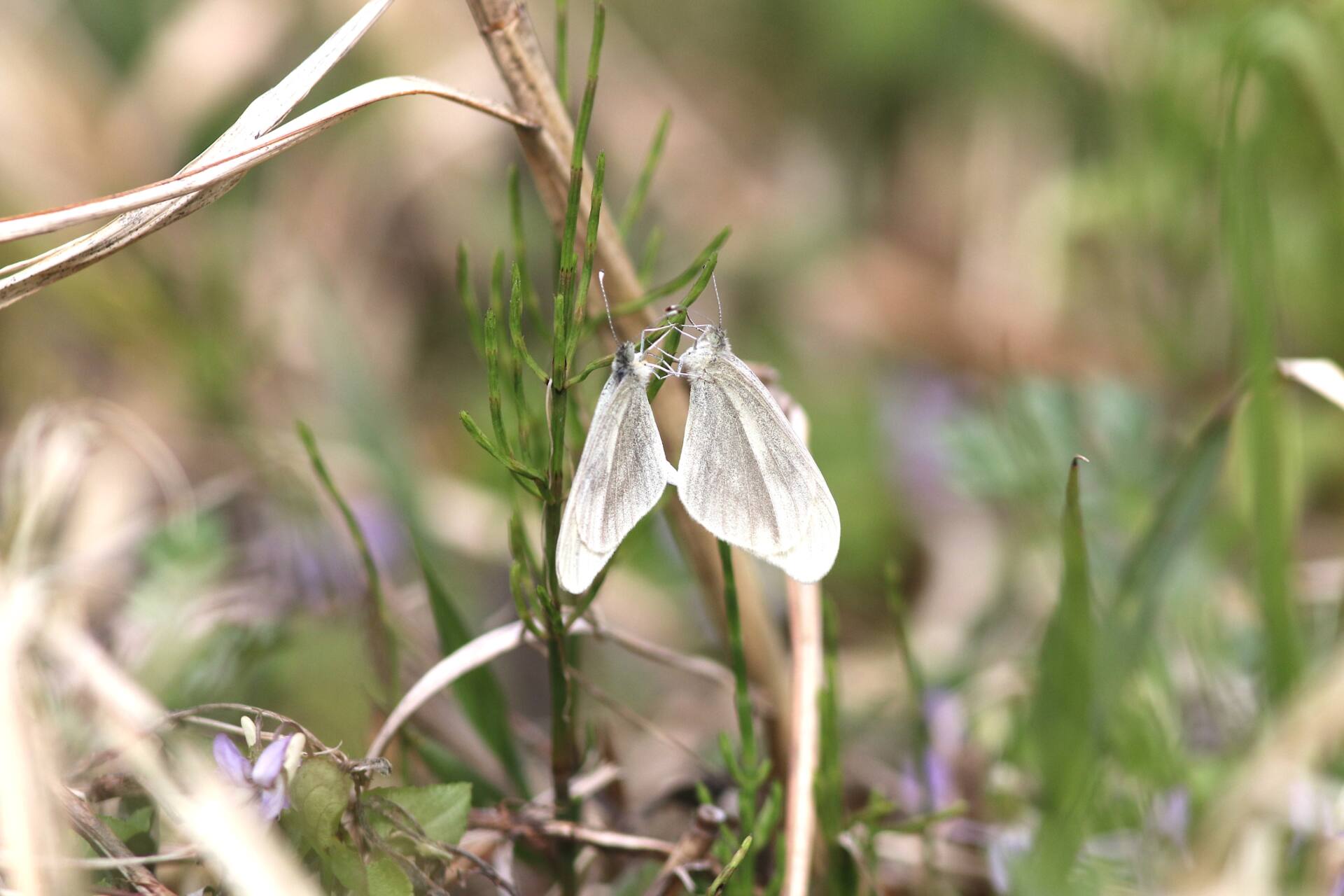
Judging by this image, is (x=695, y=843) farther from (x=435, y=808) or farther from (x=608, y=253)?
(x=608, y=253)

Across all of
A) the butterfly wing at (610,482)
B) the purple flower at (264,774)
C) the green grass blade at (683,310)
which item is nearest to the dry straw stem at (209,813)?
the purple flower at (264,774)

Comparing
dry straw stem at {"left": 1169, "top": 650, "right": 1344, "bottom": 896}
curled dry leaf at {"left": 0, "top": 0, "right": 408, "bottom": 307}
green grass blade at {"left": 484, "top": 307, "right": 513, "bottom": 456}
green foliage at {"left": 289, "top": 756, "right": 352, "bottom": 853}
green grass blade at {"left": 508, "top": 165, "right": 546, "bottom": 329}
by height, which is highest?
curled dry leaf at {"left": 0, "top": 0, "right": 408, "bottom": 307}

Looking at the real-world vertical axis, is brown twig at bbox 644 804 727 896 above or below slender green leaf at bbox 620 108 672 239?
below

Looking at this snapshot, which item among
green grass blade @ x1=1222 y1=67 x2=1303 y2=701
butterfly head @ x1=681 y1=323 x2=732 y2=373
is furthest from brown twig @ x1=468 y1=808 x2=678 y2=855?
green grass blade @ x1=1222 y1=67 x2=1303 y2=701

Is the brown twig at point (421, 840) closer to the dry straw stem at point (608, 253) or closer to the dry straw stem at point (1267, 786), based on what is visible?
the dry straw stem at point (608, 253)

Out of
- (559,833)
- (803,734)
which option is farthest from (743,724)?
(559,833)

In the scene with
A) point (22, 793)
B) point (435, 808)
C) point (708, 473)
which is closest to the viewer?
point (22, 793)

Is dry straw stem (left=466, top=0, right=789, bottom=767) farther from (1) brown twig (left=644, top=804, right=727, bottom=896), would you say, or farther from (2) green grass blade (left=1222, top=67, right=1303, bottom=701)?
(2) green grass blade (left=1222, top=67, right=1303, bottom=701)

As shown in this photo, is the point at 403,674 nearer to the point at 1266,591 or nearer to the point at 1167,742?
the point at 1167,742
